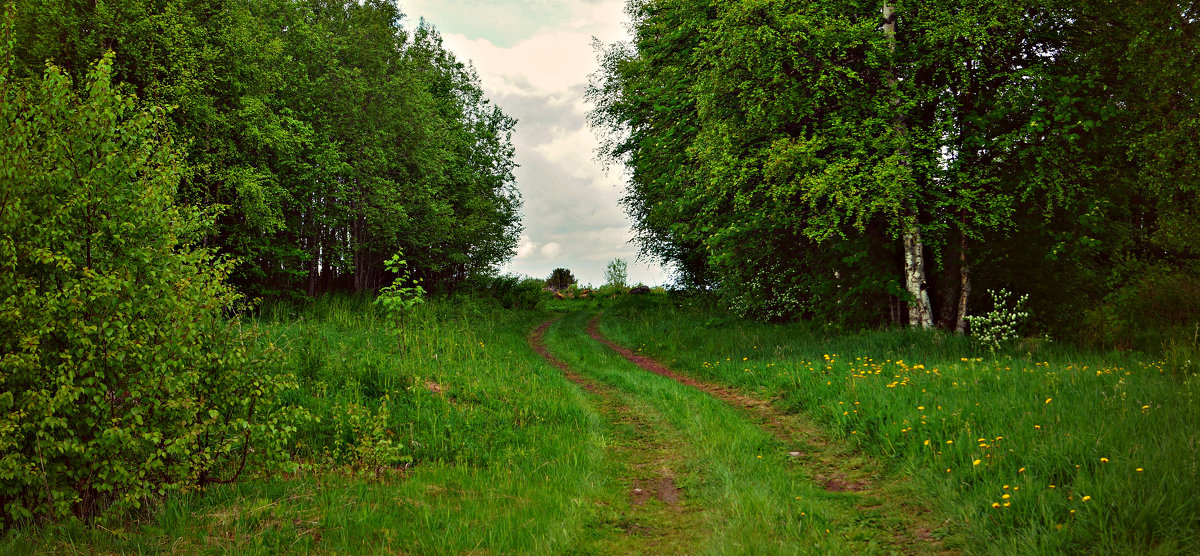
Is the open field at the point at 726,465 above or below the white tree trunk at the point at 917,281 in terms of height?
below

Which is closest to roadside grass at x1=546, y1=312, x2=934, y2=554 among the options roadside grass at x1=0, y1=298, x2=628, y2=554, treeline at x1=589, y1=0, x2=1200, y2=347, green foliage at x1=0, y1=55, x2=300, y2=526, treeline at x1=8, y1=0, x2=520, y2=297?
roadside grass at x1=0, y1=298, x2=628, y2=554

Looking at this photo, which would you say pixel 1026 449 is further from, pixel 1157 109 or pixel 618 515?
pixel 1157 109

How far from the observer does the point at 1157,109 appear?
518 inches

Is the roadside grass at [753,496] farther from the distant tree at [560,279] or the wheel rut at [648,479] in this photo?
the distant tree at [560,279]

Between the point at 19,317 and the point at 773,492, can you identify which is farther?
the point at 773,492

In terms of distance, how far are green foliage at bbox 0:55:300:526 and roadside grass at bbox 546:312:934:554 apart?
4969 millimetres

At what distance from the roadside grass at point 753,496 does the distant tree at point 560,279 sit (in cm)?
5429

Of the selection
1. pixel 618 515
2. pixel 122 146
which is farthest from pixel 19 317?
pixel 618 515

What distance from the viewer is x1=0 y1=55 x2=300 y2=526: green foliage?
5105mm

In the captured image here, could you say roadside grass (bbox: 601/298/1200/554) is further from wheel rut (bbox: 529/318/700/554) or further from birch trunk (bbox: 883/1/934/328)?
wheel rut (bbox: 529/318/700/554)

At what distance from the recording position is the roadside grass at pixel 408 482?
542cm

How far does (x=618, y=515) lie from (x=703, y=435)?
10.2 feet

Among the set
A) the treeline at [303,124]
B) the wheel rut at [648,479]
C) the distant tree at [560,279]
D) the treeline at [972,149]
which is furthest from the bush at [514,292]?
the wheel rut at [648,479]

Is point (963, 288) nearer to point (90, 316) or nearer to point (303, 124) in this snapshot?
point (90, 316)
